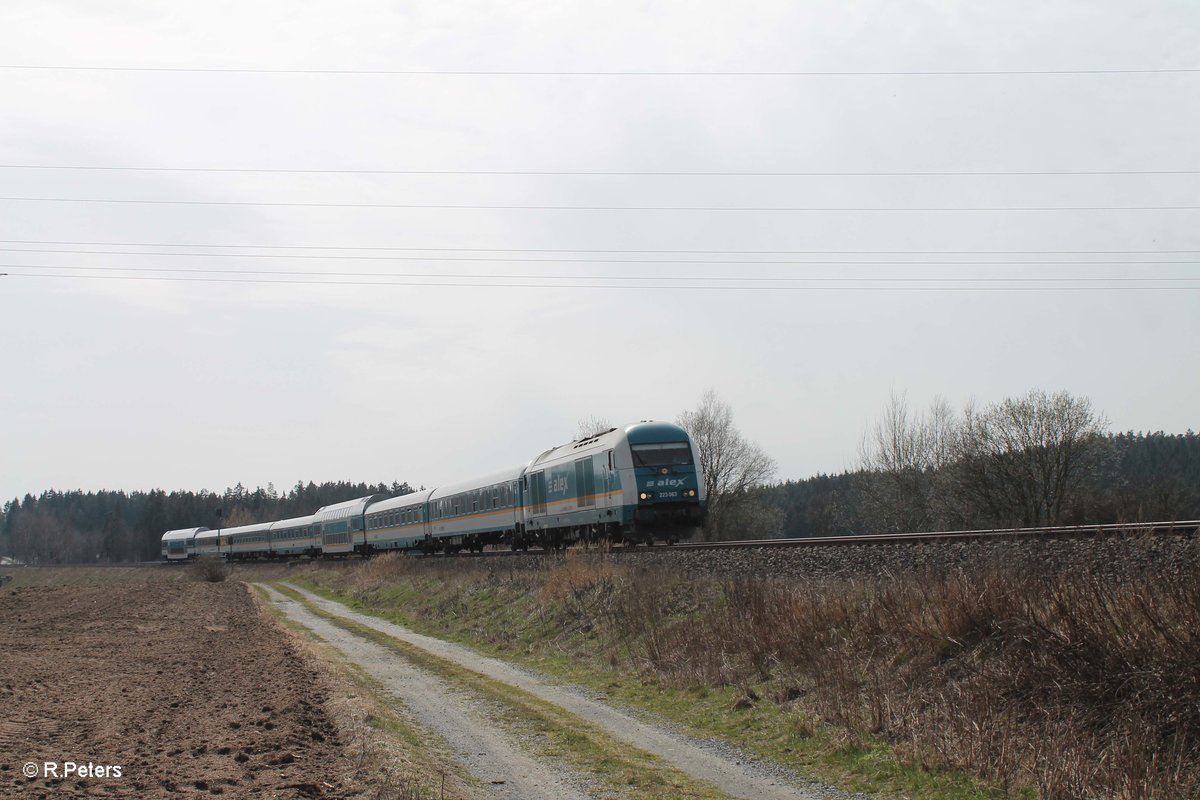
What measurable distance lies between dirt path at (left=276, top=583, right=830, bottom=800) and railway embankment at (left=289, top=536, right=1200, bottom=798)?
1.33 feet

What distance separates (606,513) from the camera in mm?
30031

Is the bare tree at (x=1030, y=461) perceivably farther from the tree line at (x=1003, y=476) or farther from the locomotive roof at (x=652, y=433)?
the locomotive roof at (x=652, y=433)

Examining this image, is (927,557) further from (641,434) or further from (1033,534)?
(641,434)

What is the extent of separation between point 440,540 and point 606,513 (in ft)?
81.2

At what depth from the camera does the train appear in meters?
29.0

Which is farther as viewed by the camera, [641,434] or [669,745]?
[641,434]

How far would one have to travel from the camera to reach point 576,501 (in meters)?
32.7

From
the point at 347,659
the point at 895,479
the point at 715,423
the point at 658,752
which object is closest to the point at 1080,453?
the point at 895,479

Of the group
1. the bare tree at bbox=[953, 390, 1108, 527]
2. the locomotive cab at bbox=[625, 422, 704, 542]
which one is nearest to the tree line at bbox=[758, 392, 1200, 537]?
the bare tree at bbox=[953, 390, 1108, 527]

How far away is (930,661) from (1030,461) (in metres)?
45.3

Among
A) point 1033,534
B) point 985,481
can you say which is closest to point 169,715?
point 1033,534

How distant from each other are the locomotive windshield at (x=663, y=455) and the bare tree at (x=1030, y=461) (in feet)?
94.8

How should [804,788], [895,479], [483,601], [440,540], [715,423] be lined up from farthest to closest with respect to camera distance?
[715,423] → [895,479] → [440,540] → [483,601] → [804,788]

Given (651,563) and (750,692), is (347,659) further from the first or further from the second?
(750,692)
